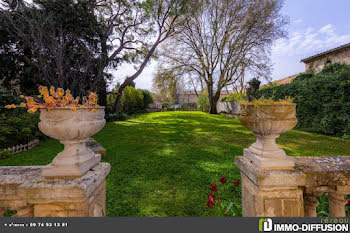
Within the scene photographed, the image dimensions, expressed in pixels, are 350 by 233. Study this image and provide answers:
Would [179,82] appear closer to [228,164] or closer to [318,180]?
[228,164]

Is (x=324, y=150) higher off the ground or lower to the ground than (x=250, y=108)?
lower

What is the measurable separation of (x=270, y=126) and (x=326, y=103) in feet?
26.0

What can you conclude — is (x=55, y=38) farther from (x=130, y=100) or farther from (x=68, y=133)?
(x=130, y=100)

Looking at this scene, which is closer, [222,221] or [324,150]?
[222,221]

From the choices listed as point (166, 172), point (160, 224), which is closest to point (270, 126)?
point (160, 224)

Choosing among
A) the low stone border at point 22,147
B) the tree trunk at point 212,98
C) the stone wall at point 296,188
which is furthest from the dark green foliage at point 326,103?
the low stone border at point 22,147

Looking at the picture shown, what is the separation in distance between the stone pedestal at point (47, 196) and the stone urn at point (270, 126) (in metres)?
1.50

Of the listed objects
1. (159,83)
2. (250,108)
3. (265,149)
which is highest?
(159,83)

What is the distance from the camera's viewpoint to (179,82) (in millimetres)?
18656

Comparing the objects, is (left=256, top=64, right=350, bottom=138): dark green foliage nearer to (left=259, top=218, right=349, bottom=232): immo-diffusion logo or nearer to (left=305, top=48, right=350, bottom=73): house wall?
(left=305, top=48, right=350, bottom=73): house wall

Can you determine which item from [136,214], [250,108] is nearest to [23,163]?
[136,214]

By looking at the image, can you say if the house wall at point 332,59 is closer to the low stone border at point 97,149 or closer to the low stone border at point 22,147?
the low stone border at point 97,149

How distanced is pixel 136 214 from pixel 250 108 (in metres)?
2.01

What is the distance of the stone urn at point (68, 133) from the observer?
4.36ft
